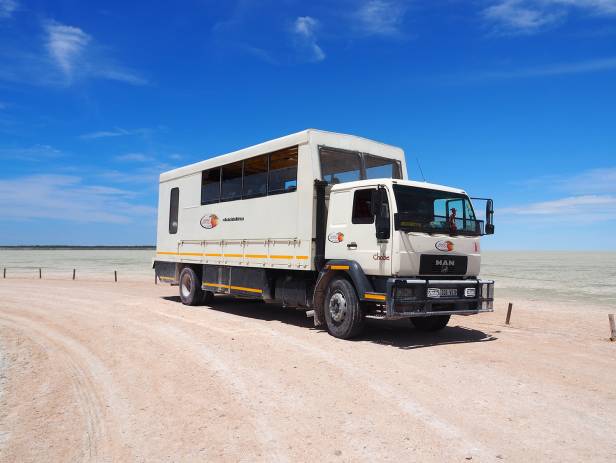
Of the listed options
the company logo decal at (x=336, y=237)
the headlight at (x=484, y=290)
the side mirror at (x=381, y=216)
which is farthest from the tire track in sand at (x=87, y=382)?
the headlight at (x=484, y=290)

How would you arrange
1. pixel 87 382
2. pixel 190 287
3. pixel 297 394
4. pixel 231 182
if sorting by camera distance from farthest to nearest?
1. pixel 190 287
2. pixel 231 182
3. pixel 87 382
4. pixel 297 394

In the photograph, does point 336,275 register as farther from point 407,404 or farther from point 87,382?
point 87,382

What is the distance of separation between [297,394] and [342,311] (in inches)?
145

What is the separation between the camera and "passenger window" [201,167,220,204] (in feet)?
46.1

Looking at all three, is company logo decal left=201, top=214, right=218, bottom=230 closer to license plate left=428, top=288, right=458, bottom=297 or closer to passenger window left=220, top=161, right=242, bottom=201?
passenger window left=220, top=161, right=242, bottom=201

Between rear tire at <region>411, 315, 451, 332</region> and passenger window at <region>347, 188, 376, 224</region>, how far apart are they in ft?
9.40

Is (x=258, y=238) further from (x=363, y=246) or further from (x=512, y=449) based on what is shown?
(x=512, y=449)

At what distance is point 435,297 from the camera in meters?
9.47

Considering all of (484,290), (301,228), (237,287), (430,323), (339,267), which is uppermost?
(301,228)

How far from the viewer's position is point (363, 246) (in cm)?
967

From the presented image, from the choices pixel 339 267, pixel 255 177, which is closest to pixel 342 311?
pixel 339 267

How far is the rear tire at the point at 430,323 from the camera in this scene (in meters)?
11.0

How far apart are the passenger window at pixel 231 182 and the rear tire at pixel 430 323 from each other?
531 cm

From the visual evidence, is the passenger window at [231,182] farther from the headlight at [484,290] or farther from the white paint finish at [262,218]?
the headlight at [484,290]
